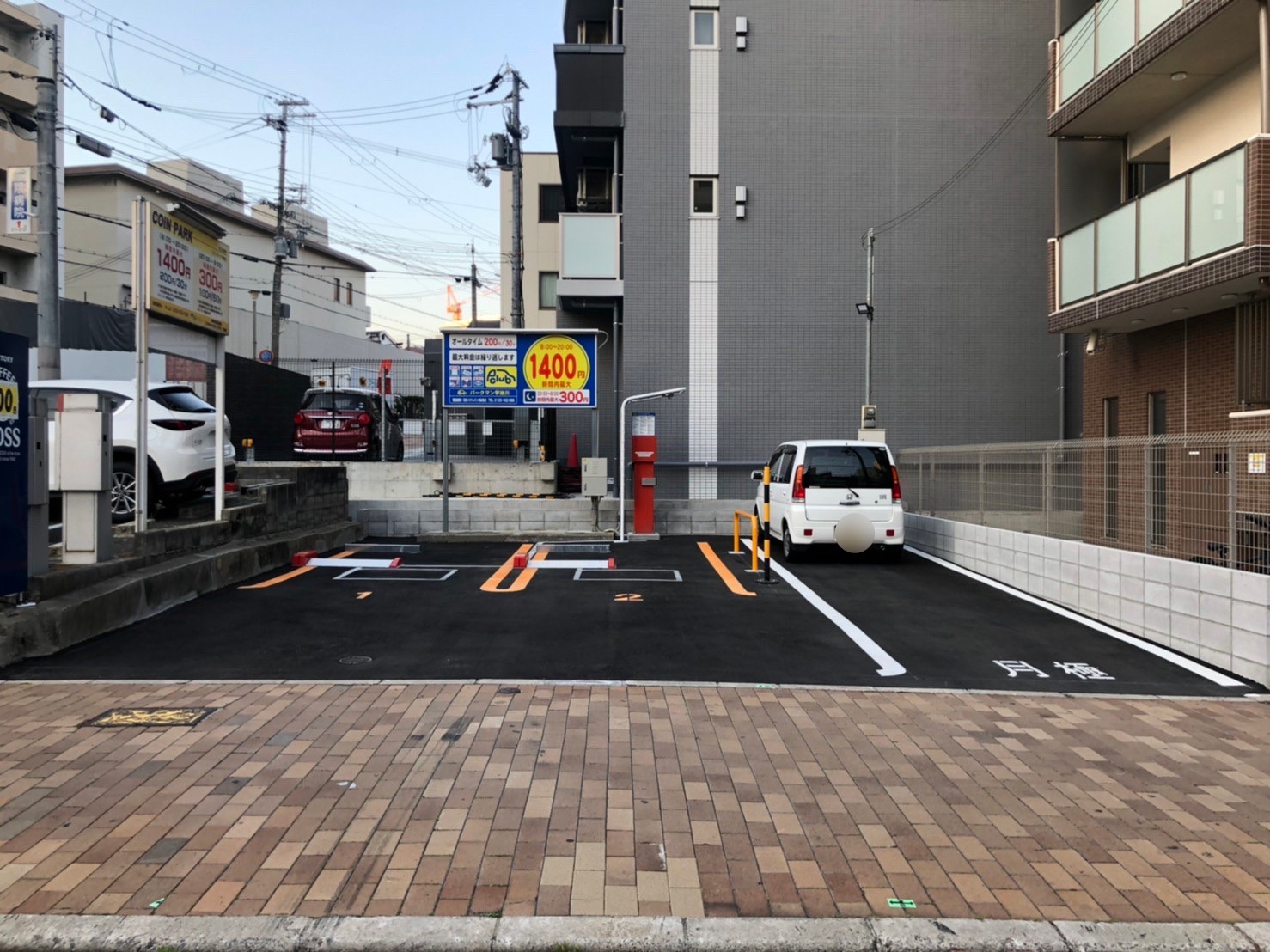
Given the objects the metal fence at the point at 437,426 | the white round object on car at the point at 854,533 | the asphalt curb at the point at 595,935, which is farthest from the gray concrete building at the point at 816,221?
the asphalt curb at the point at 595,935

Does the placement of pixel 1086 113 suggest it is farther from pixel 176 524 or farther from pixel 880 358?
pixel 176 524

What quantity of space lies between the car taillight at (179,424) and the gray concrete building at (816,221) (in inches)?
344

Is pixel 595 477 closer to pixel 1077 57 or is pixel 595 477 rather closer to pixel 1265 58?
pixel 1077 57

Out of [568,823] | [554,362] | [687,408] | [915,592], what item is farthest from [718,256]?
[568,823]

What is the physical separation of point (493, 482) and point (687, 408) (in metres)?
4.23

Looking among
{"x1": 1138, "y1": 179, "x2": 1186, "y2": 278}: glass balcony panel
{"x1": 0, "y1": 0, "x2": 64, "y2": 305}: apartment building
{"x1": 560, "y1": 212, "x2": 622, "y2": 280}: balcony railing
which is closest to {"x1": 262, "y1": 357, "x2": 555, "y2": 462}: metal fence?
{"x1": 560, "y1": 212, "x2": 622, "y2": 280}: balcony railing

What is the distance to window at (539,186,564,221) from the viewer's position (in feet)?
106

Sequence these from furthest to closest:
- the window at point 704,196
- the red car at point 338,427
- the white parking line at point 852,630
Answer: the red car at point 338,427, the window at point 704,196, the white parking line at point 852,630

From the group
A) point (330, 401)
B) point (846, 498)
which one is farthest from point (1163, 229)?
point (330, 401)

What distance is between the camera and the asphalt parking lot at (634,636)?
657cm

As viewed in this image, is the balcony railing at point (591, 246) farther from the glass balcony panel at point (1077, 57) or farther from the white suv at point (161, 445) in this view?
the white suv at point (161, 445)

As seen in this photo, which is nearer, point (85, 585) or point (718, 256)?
point (85, 585)

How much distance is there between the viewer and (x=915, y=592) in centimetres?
1009

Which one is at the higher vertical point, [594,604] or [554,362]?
[554,362]
